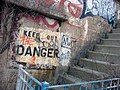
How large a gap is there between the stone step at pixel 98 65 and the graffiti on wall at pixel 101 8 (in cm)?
175

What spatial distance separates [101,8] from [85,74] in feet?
10.0

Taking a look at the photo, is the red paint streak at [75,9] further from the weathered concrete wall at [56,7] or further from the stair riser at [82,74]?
the stair riser at [82,74]

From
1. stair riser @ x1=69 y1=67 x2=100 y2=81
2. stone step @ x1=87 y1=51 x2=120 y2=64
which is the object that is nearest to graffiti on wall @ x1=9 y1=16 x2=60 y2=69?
stair riser @ x1=69 y1=67 x2=100 y2=81

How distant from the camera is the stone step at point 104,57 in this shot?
531cm

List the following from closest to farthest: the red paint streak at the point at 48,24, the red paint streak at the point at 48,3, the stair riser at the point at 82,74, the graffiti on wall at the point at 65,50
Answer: the stair riser at the point at 82,74, the red paint streak at the point at 48,3, the red paint streak at the point at 48,24, the graffiti on wall at the point at 65,50

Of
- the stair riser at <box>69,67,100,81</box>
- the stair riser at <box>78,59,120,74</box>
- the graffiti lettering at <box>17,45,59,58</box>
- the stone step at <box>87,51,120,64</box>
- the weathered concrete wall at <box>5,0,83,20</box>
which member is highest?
the weathered concrete wall at <box>5,0,83,20</box>

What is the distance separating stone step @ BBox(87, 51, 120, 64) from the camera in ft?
17.4

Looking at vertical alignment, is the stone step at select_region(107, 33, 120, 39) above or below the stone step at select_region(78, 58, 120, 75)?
above

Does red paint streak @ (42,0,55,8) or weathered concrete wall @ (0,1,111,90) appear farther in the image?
red paint streak @ (42,0,55,8)

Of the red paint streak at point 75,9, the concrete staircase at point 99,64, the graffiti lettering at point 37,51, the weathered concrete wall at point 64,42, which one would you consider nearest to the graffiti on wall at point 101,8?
the weathered concrete wall at point 64,42

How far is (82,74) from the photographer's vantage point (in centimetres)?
535

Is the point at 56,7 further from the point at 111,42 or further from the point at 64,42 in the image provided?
the point at 111,42

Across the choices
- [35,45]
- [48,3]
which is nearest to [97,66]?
[35,45]

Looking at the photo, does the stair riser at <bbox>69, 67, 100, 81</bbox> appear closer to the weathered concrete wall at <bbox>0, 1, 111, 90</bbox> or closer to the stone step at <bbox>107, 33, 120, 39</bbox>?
the weathered concrete wall at <bbox>0, 1, 111, 90</bbox>
